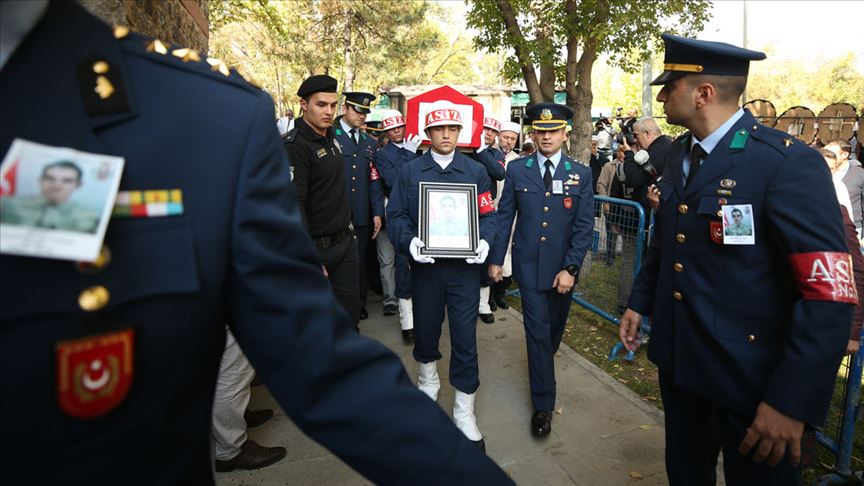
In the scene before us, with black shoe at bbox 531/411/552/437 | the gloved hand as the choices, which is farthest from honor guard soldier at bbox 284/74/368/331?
the gloved hand

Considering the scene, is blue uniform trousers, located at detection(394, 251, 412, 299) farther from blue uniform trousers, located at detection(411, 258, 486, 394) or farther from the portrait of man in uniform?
the portrait of man in uniform

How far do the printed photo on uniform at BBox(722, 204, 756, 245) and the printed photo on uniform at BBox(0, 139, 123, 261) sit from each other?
194 centimetres

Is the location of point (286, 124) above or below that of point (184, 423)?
above

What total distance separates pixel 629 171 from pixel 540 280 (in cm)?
304

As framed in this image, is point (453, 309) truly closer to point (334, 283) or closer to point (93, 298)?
point (334, 283)

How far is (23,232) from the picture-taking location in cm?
62

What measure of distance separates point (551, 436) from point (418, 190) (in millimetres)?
1877

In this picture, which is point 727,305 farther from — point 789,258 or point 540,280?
point 540,280

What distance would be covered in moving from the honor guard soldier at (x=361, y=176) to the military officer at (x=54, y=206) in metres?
4.98

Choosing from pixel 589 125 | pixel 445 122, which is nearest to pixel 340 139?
pixel 445 122

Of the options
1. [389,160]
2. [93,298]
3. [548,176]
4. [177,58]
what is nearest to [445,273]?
[548,176]

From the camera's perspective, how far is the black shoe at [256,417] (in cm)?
354

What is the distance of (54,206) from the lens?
640 mm

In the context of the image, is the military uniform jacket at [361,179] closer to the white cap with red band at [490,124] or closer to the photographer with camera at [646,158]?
the white cap with red band at [490,124]
